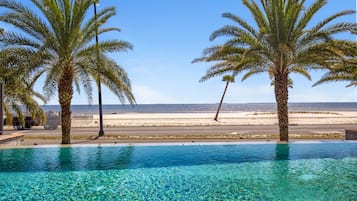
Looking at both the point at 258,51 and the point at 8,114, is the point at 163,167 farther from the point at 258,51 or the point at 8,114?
the point at 8,114

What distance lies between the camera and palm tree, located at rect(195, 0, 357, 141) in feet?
43.1

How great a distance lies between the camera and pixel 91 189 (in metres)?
7.17

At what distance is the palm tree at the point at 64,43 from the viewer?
12.6m

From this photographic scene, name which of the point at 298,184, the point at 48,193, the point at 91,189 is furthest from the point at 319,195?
the point at 48,193

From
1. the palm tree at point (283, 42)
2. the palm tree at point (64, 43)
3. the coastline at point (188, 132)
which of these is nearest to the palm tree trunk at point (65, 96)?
the palm tree at point (64, 43)

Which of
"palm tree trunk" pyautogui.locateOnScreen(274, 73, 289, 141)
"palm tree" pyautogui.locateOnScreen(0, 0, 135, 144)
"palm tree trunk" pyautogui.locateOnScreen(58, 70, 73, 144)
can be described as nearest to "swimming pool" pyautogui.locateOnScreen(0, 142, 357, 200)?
"palm tree trunk" pyautogui.locateOnScreen(274, 73, 289, 141)

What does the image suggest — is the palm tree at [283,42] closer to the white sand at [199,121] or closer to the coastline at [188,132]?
the coastline at [188,132]

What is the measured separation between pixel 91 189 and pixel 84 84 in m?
7.97

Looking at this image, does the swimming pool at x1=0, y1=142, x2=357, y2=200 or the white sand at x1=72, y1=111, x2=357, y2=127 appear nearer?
the swimming pool at x1=0, y1=142, x2=357, y2=200

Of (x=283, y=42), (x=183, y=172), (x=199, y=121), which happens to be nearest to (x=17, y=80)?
(x=183, y=172)

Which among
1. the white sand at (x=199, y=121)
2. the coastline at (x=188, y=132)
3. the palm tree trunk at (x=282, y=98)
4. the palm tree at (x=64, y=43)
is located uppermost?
the palm tree at (x=64, y=43)

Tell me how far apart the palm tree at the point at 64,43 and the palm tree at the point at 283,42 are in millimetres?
4968

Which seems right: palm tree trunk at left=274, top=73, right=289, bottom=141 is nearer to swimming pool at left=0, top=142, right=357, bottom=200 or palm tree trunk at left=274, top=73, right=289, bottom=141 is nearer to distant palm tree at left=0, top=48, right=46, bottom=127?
swimming pool at left=0, top=142, right=357, bottom=200

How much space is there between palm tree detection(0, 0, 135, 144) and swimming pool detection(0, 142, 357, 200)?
2.93 m
